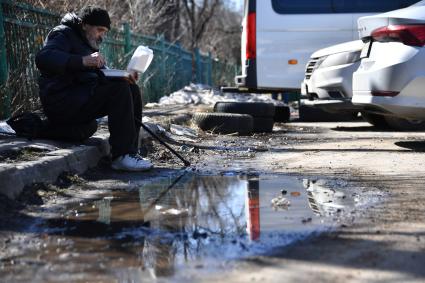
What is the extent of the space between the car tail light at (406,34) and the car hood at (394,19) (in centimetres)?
5

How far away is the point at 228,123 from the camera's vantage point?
28.7 ft

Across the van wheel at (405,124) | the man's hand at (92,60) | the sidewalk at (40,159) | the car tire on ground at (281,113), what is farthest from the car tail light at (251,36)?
the man's hand at (92,60)

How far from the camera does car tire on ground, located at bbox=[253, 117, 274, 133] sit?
943 cm

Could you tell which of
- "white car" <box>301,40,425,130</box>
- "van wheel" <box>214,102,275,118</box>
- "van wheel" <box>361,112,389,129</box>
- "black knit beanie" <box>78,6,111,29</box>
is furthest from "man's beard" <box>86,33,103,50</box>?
"van wheel" <box>361,112,389,129</box>

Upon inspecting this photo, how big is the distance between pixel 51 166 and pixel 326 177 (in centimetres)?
206

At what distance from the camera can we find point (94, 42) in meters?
5.55

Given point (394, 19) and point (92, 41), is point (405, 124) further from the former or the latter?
point (92, 41)

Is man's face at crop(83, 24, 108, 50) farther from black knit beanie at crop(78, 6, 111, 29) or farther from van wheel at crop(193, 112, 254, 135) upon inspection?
van wheel at crop(193, 112, 254, 135)

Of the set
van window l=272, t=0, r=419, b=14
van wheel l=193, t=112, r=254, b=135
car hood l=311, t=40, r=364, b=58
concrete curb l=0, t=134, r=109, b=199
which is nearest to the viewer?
concrete curb l=0, t=134, r=109, b=199

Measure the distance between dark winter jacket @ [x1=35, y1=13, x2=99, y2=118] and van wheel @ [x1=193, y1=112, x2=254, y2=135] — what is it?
3.57 metres

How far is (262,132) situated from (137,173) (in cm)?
435

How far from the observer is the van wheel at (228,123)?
8766 mm

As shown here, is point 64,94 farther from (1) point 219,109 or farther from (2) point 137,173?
(1) point 219,109

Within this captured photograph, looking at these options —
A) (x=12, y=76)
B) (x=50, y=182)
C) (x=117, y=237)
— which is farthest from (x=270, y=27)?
(x=117, y=237)
